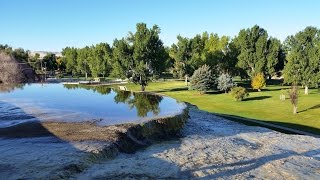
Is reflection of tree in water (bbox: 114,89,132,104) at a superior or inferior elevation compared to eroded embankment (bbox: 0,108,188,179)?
superior

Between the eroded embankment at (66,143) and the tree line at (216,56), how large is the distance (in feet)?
187

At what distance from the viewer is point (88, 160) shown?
59.8ft

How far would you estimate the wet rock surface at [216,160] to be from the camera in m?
17.8

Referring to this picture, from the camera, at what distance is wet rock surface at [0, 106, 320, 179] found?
56.4ft

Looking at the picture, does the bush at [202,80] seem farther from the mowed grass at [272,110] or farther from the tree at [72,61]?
the tree at [72,61]

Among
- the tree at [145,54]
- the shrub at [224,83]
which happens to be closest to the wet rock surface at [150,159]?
the shrub at [224,83]

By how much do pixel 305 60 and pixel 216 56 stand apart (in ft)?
99.7

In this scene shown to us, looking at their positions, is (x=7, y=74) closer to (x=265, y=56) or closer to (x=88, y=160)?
(x=265, y=56)

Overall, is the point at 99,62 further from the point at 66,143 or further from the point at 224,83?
the point at 66,143

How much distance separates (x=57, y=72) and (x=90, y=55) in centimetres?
3999

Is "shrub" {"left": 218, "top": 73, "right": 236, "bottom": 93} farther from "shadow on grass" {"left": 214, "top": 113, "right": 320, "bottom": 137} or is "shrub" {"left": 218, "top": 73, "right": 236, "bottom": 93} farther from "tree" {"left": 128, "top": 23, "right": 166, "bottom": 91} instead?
"shadow on grass" {"left": 214, "top": 113, "right": 320, "bottom": 137}

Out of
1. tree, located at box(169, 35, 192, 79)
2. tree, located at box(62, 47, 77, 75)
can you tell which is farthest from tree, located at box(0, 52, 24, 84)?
tree, located at box(169, 35, 192, 79)

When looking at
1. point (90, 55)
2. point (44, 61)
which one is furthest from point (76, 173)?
point (44, 61)

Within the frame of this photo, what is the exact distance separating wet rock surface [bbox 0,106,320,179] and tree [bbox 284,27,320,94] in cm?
5750
